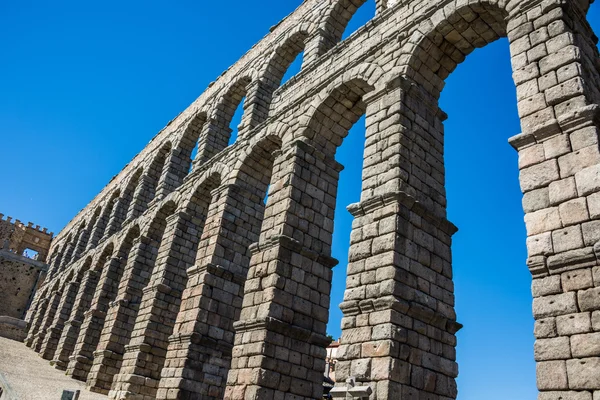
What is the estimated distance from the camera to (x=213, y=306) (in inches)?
442

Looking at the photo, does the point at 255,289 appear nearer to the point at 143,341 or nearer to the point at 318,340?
the point at 318,340

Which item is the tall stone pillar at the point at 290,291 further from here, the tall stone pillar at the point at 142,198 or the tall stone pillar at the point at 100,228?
the tall stone pillar at the point at 100,228

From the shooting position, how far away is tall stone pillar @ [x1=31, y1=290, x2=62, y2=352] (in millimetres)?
25250

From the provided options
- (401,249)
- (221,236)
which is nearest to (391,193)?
(401,249)

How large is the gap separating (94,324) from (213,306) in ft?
32.6

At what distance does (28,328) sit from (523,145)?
108ft

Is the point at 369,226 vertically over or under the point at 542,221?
over

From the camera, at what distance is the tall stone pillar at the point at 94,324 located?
18109 millimetres

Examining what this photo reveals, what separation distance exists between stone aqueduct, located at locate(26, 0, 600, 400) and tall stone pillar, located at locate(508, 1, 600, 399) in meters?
0.02

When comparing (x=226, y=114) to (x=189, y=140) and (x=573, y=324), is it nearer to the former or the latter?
(x=189, y=140)

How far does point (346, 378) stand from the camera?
6.54 metres

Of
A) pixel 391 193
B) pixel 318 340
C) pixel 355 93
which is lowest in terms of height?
pixel 318 340

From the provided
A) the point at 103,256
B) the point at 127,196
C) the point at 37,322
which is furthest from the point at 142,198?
the point at 37,322

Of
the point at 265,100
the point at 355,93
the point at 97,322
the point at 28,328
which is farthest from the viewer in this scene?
the point at 28,328
